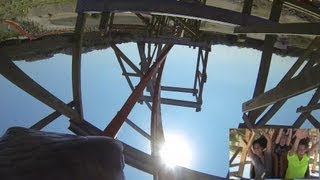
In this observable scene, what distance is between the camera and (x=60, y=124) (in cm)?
561

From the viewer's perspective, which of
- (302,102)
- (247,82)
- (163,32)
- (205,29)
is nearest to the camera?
(302,102)

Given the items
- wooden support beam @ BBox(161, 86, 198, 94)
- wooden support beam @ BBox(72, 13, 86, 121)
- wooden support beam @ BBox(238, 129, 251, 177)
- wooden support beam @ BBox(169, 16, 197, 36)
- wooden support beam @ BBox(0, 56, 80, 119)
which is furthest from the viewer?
wooden support beam @ BBox(161, 86, 198, 94)

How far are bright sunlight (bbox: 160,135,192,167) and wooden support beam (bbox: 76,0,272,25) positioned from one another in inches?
54.6

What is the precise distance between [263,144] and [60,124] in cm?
333

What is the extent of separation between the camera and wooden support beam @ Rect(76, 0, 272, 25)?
12.9ft

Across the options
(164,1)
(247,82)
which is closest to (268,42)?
(247,82)

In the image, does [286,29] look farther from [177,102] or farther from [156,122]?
[177,102]

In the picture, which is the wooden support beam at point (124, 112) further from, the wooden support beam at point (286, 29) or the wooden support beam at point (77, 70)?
the wooden support beam at point (286, 29)

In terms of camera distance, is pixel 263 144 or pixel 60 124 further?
pixel 60 124

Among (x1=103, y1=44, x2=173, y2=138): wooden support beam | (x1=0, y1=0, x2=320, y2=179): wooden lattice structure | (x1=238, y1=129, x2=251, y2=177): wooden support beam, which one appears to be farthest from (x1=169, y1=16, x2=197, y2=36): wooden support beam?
(x1=238, y1=129, x2=251, y2=177): wooden support beam

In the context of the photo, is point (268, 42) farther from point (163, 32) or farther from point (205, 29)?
point (205, 29)

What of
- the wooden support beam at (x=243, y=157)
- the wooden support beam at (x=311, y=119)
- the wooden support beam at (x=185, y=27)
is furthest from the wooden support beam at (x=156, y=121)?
the wooden support beam at (x=243, y=157)

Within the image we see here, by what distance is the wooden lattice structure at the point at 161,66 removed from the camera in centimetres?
395

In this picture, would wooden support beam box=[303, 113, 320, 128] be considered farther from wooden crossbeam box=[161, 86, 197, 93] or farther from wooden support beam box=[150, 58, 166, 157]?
wooden crossbeam box=[161, 86, 197, 93]
